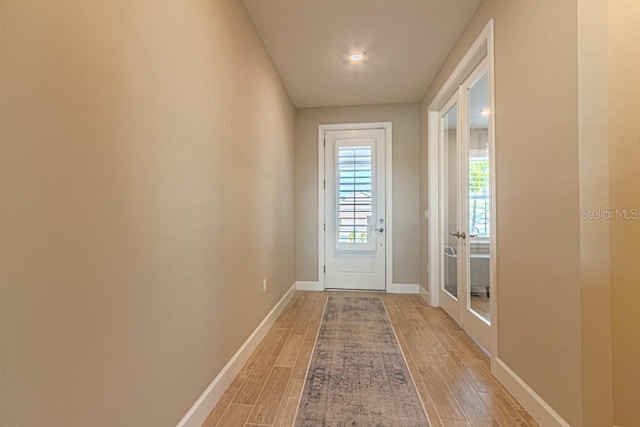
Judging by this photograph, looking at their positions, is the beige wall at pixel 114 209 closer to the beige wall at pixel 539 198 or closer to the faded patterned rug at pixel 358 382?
the faded patterned rug at pixel 358 382

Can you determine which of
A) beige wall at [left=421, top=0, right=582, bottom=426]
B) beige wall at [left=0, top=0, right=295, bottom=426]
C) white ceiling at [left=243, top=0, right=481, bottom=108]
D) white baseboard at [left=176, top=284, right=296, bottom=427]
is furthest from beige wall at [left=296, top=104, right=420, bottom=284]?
beige wall at [left=0, top=0, right=295, bottom=426]

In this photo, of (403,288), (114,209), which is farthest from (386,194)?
(114,209)

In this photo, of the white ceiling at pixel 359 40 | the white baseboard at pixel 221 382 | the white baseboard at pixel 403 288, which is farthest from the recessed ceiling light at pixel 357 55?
the white baseboard at pixel 403 288

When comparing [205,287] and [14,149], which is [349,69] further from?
[14,149]

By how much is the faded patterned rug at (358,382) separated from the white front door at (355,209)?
1.36 meters

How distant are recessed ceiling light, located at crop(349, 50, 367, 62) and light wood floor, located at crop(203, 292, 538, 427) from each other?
2.68 metres

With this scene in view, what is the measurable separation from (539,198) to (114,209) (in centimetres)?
194

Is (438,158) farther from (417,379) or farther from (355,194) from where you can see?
(417,379)

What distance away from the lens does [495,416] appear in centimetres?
172

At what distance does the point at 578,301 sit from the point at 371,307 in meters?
2.54

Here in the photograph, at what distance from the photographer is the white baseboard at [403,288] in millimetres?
4391

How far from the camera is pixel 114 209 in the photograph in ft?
3.50

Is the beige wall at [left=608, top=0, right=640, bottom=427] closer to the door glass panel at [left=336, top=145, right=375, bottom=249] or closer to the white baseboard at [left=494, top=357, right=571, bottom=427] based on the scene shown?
the white baseboard at [left=494, top=357, right=571, bottom=427]

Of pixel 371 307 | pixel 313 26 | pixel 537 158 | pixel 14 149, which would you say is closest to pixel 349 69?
pixel 313 26
